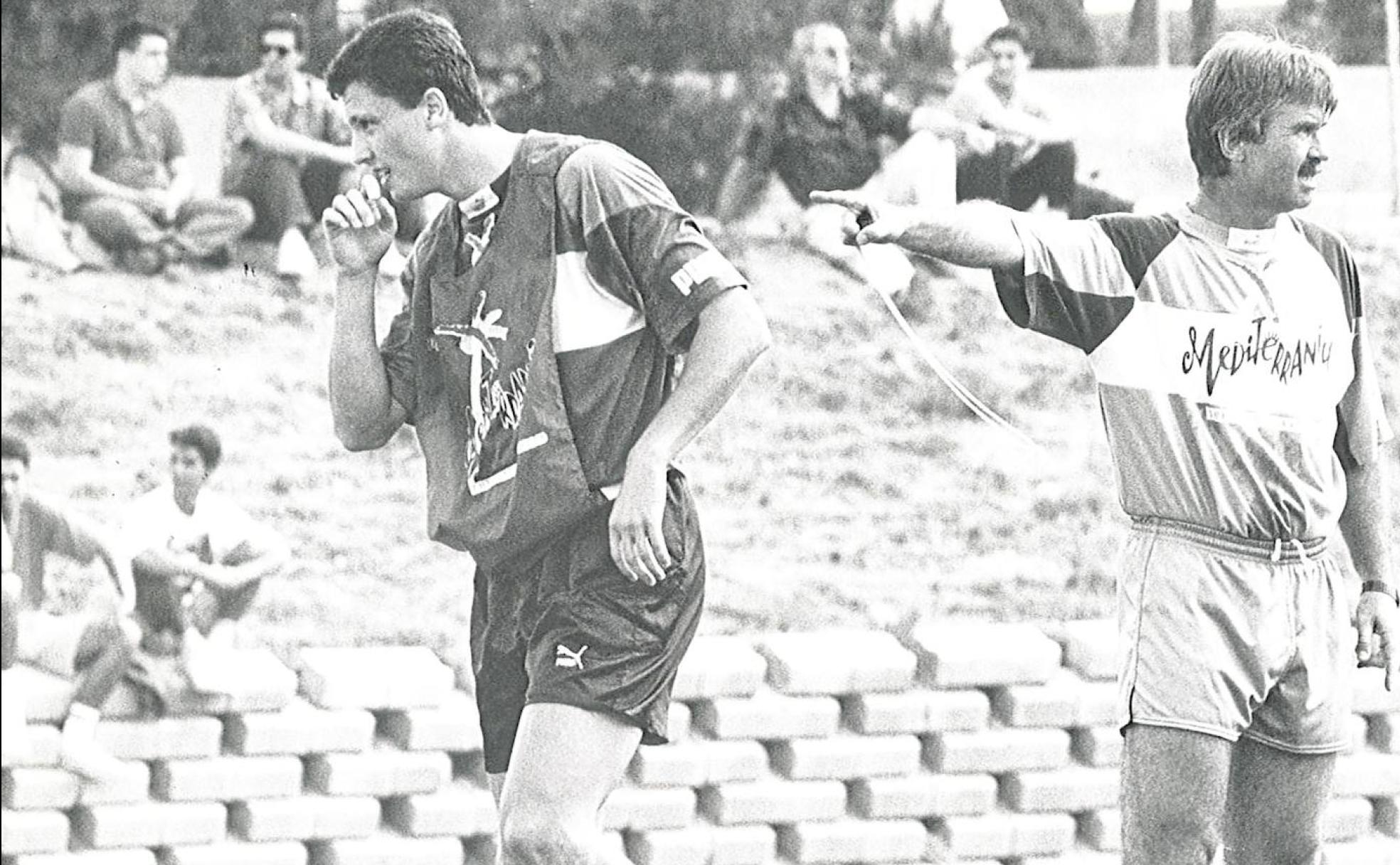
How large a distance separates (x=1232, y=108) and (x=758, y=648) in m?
2.58

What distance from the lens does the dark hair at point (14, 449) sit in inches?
223

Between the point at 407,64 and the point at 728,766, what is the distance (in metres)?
2.58

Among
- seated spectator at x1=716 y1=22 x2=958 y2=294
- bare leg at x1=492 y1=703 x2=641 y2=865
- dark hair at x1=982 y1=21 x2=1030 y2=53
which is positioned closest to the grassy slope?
seated spectator at x1=716 y1=22 x2=958 y2=294

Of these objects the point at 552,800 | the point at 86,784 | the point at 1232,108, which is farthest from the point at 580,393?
the point at 86,784

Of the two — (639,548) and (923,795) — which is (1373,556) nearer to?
(639,548)

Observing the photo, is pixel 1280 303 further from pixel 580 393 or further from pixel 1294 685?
pixel 580 393

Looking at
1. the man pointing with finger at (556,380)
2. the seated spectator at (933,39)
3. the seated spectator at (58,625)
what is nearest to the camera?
the man pointing with finger at (556,380)

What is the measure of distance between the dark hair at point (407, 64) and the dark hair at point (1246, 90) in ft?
3.39

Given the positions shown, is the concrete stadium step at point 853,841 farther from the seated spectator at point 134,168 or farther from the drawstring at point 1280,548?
the drawstring at point 1280,548

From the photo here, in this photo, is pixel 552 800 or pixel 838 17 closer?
pixel 552 800

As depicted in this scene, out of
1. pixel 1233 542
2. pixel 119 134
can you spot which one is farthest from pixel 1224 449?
pixel 119 134

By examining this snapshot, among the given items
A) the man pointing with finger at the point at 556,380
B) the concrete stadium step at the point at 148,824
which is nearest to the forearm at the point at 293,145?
the concrete stadium step at the point at 148,824

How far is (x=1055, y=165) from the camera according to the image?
6.65 metres

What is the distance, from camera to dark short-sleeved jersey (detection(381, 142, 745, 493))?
11.5ft
